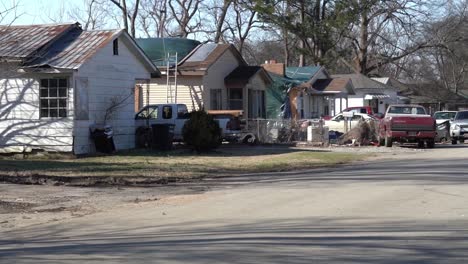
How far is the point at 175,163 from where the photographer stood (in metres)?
22.7

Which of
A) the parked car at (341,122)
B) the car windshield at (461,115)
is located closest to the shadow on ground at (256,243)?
the parked car at (341,122)

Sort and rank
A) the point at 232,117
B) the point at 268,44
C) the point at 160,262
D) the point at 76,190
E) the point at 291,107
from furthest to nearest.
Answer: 1. the point at 268,44
2. the point at 291,107
3. the point at 232,117
4. the point at 76,190
5. the point at 160,262

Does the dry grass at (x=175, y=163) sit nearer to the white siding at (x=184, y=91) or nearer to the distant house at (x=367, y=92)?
the white siding at (x=184, y=91)

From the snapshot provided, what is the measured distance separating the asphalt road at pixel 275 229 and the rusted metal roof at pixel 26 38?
11.8 m

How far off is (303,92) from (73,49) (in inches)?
879

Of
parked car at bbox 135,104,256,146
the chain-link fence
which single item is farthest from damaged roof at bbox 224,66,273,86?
parked car at bbox 135,104,256,146

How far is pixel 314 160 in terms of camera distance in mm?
24656

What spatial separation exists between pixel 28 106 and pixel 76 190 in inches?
409

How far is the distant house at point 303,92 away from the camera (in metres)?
43.0

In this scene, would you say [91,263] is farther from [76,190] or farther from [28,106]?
[28,106]

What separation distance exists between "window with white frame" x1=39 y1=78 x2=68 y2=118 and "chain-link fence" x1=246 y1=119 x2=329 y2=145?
10.8 m

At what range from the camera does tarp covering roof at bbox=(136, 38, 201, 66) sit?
37.8 meters

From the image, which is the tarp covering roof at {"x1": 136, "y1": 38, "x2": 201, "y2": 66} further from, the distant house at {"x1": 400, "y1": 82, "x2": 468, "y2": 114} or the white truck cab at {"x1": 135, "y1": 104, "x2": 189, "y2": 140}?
the distant house at {"x1": 400, "y1": 82, "x2": 468, "y2": 114}

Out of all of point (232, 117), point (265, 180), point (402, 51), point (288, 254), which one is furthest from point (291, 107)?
point (288, 254)
